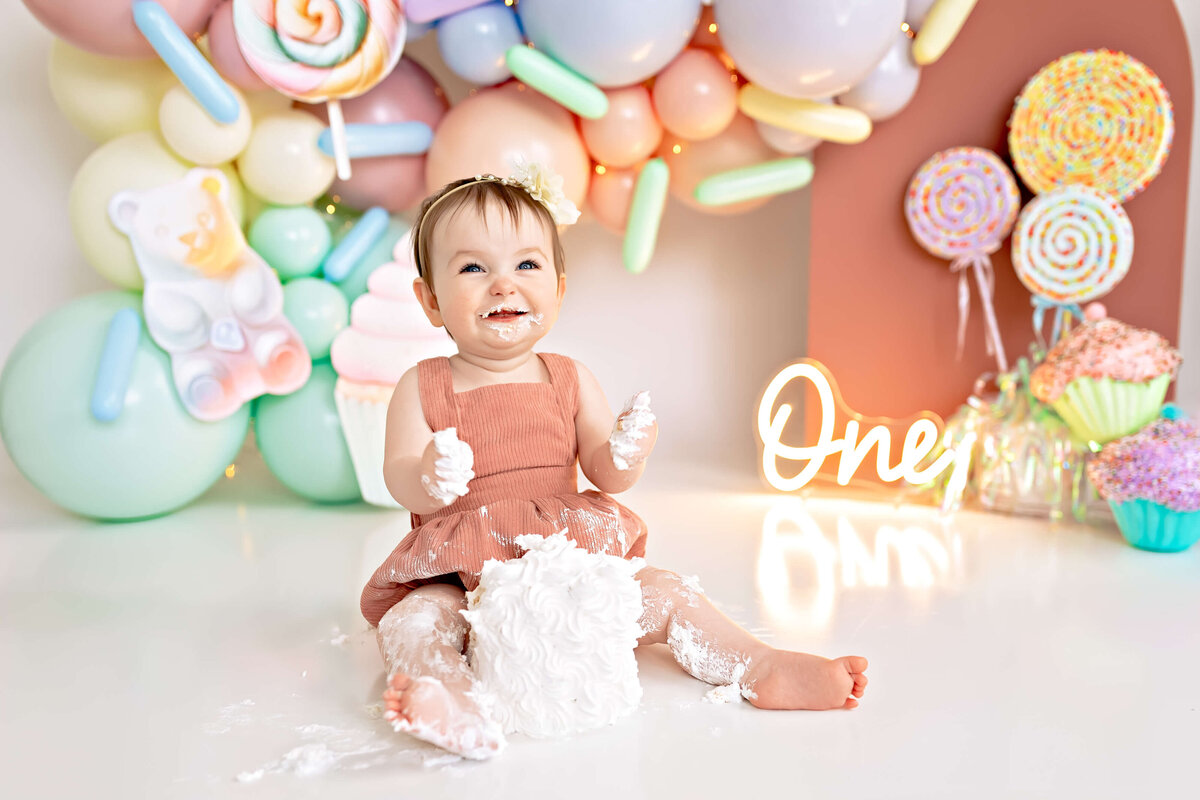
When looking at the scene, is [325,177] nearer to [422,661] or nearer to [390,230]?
[390,230]

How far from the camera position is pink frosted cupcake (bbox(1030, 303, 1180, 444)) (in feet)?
6.86

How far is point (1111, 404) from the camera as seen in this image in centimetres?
211

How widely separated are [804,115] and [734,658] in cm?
135

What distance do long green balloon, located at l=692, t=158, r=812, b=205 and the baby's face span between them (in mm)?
899

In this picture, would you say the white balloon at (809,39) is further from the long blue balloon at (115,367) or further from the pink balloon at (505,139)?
the long blue balloon at (115,367)

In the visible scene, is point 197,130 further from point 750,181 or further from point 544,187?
point 750,181

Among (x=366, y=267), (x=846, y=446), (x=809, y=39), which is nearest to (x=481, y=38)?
(x=366, y=267)

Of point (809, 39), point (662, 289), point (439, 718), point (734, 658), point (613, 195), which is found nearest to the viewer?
point (439, 718)

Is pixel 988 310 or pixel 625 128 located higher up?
pixel 625 128

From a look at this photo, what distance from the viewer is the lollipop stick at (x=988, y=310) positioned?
2.38m

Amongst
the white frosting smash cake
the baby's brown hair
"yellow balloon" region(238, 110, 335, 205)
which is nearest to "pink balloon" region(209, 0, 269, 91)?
"yellow balloon" region(238, 110, 335, 205)

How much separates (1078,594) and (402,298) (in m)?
1.51

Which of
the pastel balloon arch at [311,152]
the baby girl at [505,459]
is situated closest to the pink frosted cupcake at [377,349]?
the pastel balloon arch at [311,152]

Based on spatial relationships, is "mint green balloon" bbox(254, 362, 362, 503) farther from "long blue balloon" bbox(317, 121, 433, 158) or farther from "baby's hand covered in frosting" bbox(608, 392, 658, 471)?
"baby's hand covered in frosting" bbox(608, 392, 658, 471)
